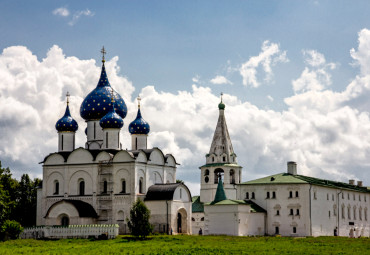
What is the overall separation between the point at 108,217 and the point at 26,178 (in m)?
13.8

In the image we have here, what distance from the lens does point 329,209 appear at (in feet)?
Answer: 194

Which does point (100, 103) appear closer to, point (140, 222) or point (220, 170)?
point (140, 222)

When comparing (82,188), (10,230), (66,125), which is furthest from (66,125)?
(10,230)

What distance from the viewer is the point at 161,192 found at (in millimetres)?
50938

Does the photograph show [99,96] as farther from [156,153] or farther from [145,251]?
[145,251]

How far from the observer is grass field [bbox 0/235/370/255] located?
120ft

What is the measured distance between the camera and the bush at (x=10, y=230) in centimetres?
4528

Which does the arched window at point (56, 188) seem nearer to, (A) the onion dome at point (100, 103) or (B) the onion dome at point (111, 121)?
(A) the onion dome at point (100, 103)

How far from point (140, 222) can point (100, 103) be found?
13269 mm

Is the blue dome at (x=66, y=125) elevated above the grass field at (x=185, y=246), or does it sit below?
above

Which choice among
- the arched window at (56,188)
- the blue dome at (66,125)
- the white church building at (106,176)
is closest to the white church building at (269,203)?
the white church building at (106,176)

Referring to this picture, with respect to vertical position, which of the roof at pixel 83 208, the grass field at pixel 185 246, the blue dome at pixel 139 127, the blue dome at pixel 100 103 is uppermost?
the blue dome at pixel 100 103

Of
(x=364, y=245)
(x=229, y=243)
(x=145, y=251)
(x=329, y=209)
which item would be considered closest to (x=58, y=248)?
(x=145, y=251)

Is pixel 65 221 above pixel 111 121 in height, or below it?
below
